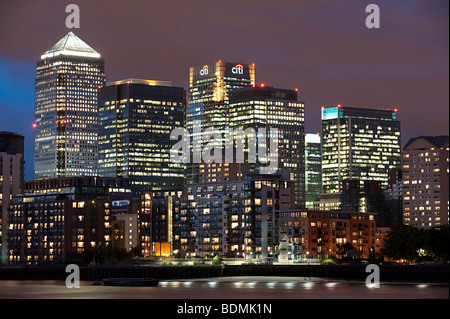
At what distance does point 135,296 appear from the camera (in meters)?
167
